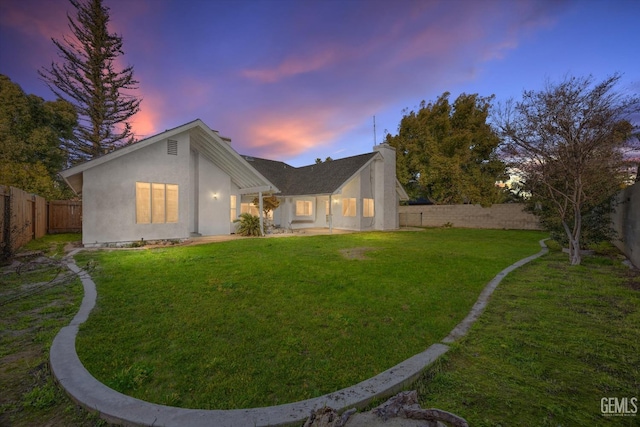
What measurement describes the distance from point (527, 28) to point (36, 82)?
3465cm

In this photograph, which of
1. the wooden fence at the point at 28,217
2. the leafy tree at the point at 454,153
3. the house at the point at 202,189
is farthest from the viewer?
the leafy tree at the point at 454,153

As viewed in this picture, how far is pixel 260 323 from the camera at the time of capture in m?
4.11

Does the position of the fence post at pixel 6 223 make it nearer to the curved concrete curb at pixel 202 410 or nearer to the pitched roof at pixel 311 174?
the curved concrete curb at pixel 202 410

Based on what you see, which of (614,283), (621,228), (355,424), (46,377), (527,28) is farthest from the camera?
(527,28)

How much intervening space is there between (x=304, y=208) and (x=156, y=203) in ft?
37.4

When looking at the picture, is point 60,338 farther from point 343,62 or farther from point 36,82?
point 36,82

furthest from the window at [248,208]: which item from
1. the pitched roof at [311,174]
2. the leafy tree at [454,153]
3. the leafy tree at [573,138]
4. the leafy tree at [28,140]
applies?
the leafy tree at [454,153]

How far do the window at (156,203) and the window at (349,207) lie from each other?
11662 mm

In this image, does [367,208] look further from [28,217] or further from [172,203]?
[28,217]

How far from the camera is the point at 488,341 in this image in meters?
3.63

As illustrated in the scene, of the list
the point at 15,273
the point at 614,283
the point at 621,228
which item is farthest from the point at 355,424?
the point at 621,228

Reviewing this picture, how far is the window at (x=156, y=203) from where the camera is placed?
12188 millimetres

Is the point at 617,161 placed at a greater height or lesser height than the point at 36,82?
lesser

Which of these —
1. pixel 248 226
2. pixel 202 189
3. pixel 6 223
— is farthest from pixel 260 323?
pixel 202 189
